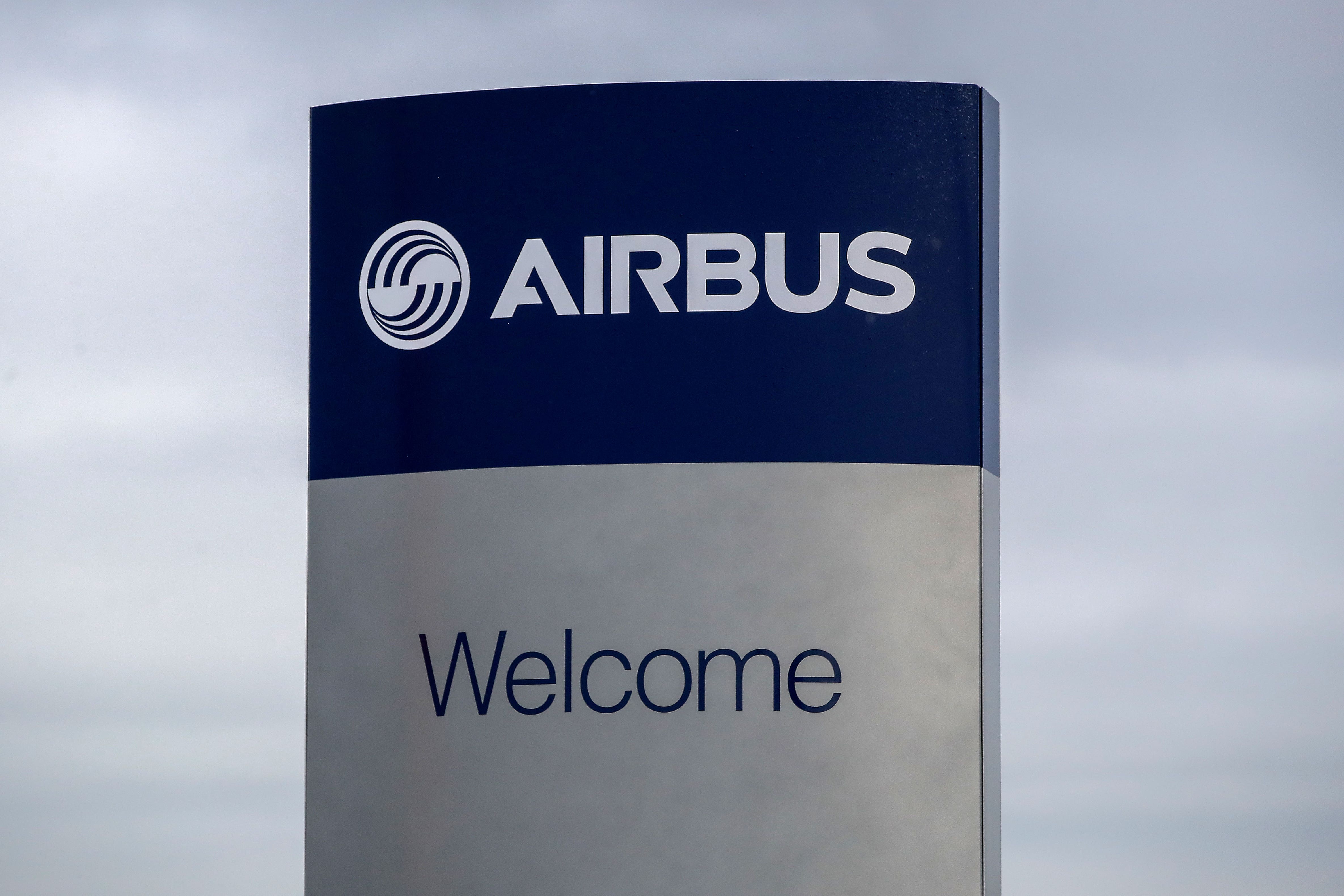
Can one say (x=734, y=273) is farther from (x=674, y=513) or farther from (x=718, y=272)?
(x=674, y=513)

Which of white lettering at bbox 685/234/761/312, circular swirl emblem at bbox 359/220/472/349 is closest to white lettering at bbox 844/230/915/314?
white lettering at bbox 685/234/761/312

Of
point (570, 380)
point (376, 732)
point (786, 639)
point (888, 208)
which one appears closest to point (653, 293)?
point (570, 380)

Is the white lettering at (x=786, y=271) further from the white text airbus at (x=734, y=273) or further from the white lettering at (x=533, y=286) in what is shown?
the white lettering at (x=533, y=286)

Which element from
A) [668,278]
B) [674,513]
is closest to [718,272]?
[668,278]

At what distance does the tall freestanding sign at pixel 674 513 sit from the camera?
24.3 ft

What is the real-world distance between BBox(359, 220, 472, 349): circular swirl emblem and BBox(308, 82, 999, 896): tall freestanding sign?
0.05ft

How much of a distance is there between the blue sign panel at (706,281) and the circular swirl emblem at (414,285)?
13mm

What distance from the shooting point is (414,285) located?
26.1 ft

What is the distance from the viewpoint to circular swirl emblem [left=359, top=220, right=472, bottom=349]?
7.88 meters

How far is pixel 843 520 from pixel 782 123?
1.72 meters

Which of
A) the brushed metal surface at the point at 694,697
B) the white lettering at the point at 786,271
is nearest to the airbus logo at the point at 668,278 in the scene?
the white lettering at the point at 786,271

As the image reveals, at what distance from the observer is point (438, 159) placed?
7965 mm

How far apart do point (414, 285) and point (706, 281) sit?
1321mm

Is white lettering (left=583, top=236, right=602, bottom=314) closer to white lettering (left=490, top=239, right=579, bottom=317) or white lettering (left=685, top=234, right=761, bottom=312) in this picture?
white lettering (left=490, top=239, right=579, bottom=317)
